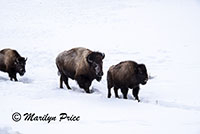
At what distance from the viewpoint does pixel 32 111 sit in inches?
269

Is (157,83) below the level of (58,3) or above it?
below

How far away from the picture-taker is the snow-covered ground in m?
6.23

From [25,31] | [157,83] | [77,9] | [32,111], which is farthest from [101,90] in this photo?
[77,9]

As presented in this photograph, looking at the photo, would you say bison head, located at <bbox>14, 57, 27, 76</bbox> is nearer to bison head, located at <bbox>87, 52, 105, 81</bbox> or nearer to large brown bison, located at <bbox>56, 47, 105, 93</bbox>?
large brown bison, located at <bbox>56, 47, 105, 93</bbox>

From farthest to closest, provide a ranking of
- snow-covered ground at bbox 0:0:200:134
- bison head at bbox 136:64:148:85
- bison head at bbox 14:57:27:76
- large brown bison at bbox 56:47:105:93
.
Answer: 1. bison head at bbox 14:57:27:76
2. large brown bison at bbox 56:47:105:93
3. bison head at bbox 136:64:148:85
4. snow-covered ground at bbox 0:0:200:134

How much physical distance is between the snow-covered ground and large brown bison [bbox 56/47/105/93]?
0.44 m

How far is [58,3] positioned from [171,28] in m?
15.5

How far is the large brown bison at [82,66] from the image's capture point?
337 inches

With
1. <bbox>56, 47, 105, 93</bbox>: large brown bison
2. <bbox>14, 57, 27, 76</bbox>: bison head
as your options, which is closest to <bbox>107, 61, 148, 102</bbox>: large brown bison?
<bbox>56, 47, 105, 93</bbox>: large brown bison

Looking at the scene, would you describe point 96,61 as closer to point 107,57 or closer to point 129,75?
point 129,75

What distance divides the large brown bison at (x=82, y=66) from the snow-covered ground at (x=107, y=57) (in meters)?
0.44

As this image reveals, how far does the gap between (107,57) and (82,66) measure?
6.92 m

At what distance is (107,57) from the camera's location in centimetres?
1597

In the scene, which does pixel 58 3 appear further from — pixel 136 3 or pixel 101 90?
pixel 101 90
